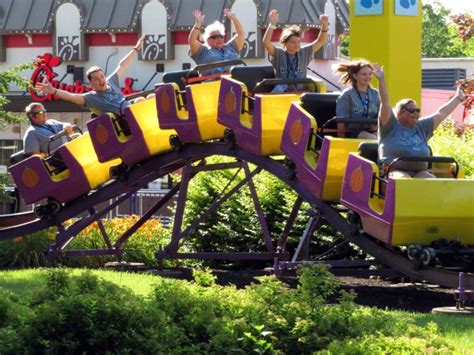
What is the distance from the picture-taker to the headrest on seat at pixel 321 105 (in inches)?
549

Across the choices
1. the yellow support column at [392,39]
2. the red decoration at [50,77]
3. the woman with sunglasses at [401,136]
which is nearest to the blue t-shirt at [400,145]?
the woman with sunglasses at [401,136]

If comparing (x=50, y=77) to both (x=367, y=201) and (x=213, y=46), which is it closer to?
(x=213, y=46)

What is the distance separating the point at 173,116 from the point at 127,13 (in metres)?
30.9

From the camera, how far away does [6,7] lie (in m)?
46.9

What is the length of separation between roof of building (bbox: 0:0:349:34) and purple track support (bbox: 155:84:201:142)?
91.3ft

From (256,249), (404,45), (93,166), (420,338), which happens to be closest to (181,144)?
(93,166)

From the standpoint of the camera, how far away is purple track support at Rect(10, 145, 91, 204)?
16.2 meters

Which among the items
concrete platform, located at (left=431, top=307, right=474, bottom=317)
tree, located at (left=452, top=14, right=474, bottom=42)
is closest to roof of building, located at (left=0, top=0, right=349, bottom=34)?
tree, located at (left=452, top=14, right=474, bottom=42)

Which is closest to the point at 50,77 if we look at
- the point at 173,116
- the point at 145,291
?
the point at 173,116

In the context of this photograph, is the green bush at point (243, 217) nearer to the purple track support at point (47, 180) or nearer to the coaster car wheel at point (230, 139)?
the purple track support at point (47, 180)

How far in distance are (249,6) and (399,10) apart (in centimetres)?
A: 2489

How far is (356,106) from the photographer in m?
13.5

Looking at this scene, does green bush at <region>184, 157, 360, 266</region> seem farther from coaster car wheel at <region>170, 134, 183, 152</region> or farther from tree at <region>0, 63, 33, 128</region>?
Result: tree at <region>0, 63, 33, 128</region>

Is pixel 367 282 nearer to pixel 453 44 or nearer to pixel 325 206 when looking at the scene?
pixel 325 206
